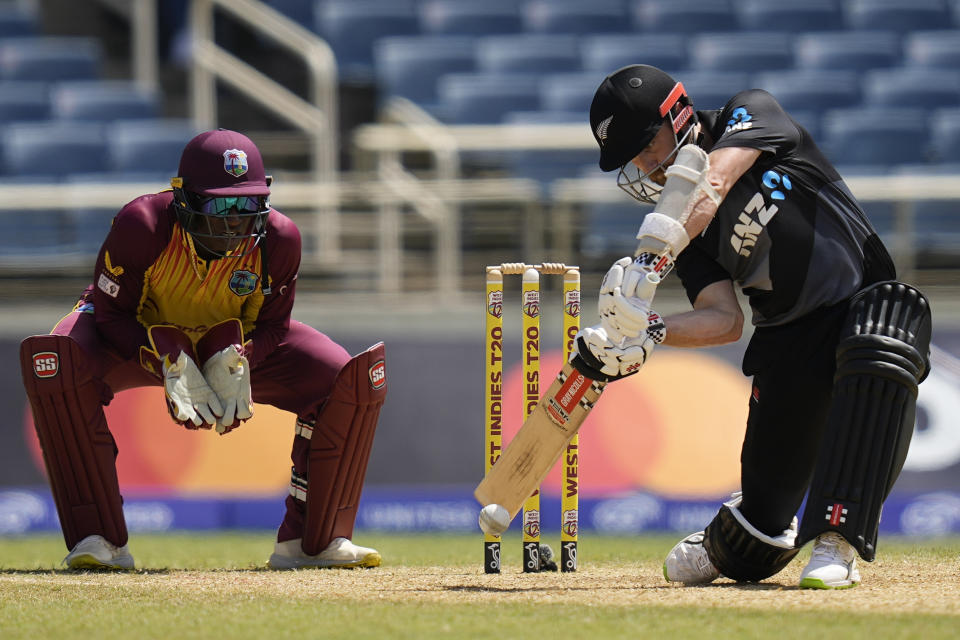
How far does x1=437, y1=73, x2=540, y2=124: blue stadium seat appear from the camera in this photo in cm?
1060

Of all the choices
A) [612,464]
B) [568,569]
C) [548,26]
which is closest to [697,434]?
[612,464]

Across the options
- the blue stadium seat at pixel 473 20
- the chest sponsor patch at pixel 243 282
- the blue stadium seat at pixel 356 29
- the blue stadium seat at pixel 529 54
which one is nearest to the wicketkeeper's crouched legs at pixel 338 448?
the chest sponsor patch at pixel 243 282

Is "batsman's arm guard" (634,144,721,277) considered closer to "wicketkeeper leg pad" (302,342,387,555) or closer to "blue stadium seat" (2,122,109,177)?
"wicketkeeper leg pad" (302,342,387,555)

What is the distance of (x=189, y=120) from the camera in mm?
12141

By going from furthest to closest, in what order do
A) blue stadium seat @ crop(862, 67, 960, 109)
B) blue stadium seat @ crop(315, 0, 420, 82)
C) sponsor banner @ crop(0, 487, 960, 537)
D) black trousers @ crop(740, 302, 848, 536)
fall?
1. blue stadium seat @ crop(315, 0, 420, 82)
2. blue stadium seat @ crop(862, 67, 960, 109)
3. sponsor banner @ crop(0, 487, 960, 537)
4. black trousers @ crop(740, 302, 848, 536)

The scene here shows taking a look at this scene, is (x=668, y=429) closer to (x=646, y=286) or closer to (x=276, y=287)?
(x=276, y=287)

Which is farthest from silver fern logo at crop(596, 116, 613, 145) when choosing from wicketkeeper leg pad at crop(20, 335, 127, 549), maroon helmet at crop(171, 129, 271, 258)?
wicketkeeper leg pad at crop(20, 335, 127, 549)

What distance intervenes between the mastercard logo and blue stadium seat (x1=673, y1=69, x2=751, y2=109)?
2594mm

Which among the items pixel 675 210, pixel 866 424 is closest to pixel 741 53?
pixel 675 210

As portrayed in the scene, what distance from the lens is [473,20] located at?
1202 cm

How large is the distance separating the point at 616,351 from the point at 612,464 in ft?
14.4

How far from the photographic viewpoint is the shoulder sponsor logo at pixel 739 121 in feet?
14.1

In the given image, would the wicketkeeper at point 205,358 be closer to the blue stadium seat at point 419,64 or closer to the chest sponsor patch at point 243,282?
the chest sponsor patch at point 243,282

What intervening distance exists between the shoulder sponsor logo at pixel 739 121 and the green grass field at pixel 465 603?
4.77 feet
